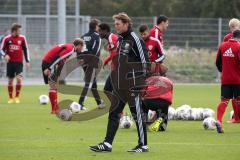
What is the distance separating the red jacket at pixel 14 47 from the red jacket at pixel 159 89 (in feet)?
28.6

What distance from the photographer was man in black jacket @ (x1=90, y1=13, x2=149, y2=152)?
13.2 metres

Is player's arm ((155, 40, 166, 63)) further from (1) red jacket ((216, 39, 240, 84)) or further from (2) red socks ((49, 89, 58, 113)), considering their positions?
(2) red socks ((49, 89, 58, 113))

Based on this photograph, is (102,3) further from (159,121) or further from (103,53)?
(159,121)

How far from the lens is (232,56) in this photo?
55.2ft

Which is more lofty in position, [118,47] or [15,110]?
[118,47]

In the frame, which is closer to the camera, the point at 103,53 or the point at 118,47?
the point at 118,47

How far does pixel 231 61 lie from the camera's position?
16859mm

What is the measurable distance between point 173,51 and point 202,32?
5.52ft

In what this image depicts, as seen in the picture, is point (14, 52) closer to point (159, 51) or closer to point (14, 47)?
point (14, 47)

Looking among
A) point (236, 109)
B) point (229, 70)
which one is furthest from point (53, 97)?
point (229, 70)

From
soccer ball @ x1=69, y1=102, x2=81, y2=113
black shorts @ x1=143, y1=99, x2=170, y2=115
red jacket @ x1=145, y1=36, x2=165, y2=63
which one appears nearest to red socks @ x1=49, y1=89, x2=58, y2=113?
soccer ball @ x1=69, y1=102, x2=81, y2=113

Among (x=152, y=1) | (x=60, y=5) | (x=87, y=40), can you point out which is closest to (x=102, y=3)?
(x=152, y=1)

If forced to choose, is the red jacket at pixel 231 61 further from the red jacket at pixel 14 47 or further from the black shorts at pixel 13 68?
the black shorts at pixel 13 68

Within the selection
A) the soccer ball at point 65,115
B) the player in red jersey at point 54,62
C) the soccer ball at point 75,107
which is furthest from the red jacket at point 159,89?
the soccer ball at point 75,107
